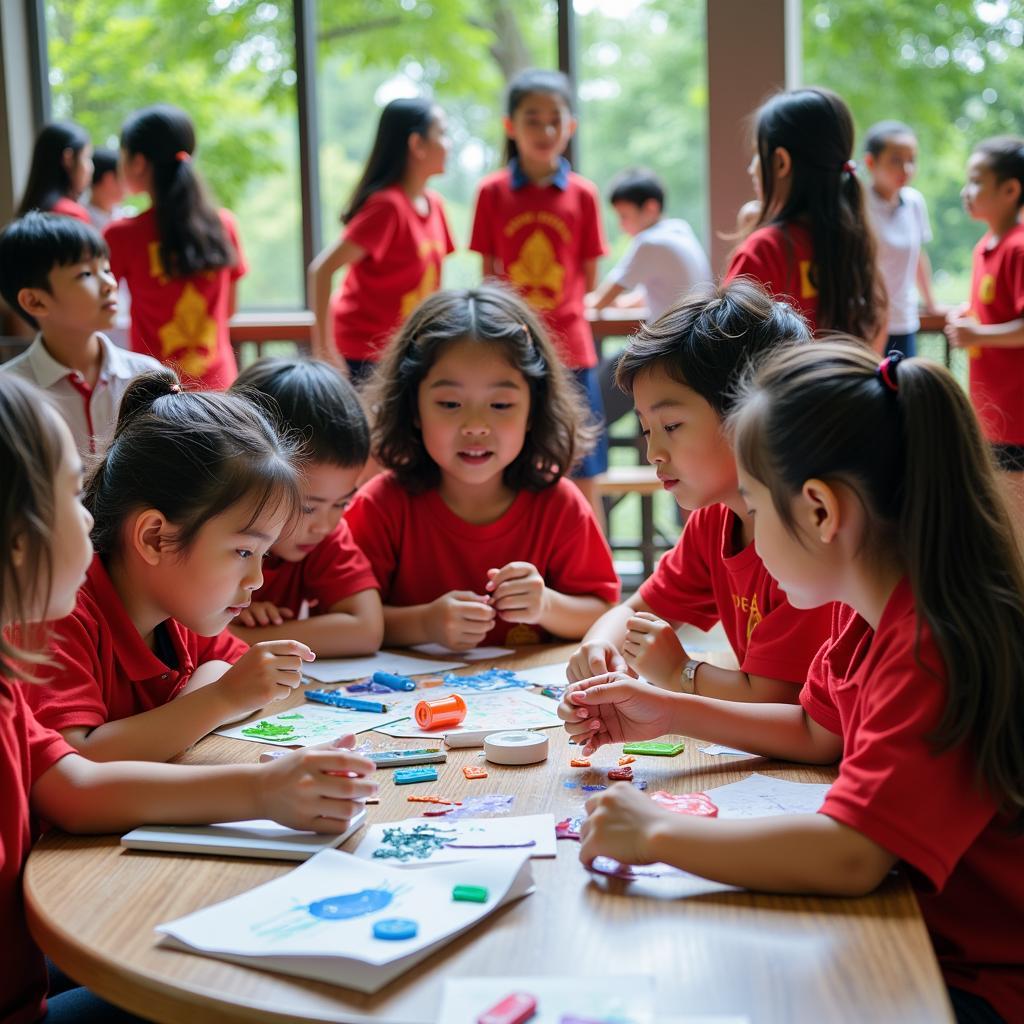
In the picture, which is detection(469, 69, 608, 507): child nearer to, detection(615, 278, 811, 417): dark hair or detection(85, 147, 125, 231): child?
detection(85, 147, 125, 231): child

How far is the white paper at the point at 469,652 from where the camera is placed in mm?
1927

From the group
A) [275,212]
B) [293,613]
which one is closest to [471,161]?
[275,212]

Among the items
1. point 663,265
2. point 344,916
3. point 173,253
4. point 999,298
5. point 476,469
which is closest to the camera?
point 344,916

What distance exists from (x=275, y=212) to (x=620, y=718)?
5480 millimetres

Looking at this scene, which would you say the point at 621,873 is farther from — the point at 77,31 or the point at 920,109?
the point at 77,31

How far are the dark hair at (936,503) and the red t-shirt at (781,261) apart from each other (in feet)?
5.24

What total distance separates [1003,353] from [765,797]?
9.71ft

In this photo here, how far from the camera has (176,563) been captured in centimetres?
146

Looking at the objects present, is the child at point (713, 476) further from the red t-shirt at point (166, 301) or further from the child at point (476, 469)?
the red t-shirt at point (166, 301)

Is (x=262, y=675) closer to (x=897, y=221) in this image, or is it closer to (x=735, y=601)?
(x=735, y=601)

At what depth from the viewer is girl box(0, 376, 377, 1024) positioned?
1.10 metres

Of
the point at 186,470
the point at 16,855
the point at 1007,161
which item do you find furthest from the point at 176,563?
the point at 1007,161

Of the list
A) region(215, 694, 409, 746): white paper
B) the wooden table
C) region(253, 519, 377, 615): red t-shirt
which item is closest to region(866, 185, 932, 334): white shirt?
region(253, 519, 377, 615): red t-shirt

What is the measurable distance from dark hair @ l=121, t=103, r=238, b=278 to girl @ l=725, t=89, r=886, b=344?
1.88 metres
